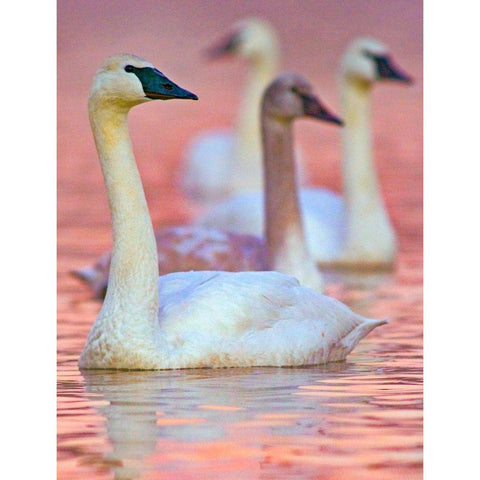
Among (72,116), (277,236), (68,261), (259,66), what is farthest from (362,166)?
(72,116)

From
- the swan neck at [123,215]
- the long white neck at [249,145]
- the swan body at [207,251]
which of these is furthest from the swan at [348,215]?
the swan neck at [123,215]

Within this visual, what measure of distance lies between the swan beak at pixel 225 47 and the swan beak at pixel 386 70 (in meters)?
3.90

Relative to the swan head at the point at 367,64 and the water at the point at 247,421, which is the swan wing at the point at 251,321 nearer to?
the water at the point at 247,421

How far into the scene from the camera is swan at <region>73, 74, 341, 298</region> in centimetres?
1058

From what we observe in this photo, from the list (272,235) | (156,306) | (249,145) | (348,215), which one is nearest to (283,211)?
(272,235)

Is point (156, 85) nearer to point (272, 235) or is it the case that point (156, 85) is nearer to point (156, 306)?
point (156, 306)

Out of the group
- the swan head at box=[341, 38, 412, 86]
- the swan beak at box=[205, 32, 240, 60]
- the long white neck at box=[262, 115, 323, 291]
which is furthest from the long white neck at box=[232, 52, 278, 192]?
the long white neck at box=[262, 115, 323, 291]

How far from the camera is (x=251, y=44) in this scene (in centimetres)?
1825

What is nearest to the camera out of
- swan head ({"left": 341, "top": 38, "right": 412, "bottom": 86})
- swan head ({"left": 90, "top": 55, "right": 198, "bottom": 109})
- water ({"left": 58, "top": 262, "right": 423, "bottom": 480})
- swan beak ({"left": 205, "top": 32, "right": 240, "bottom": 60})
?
water ({"left": 58, "top": 262, "right": 423, "bottom": 480})

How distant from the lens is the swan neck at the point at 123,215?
8039 millimetres

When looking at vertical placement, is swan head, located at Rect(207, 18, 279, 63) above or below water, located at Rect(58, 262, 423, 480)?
above

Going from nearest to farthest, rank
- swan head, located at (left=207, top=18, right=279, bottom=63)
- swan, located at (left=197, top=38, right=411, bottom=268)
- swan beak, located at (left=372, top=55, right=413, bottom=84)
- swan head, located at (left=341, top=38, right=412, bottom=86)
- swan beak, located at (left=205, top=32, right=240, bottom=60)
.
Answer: swan, located at (left=197, top=38, right=411, bottom=268)
swan beak, located at (left=372, top=55, right=413, bottom=84)
swan head, located at (left=341, top=38, right=412, bottom=86)
swan beak, located at (left=205, top=32, right=240, bottom=60)
swan head, located at (left=207, top=18, right=279, bottom=63)

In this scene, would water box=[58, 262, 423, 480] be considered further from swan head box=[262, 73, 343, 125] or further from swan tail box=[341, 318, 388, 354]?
swan head box=[262, 73, 343, 125]

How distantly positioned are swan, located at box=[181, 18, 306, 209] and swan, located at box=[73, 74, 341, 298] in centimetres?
522
